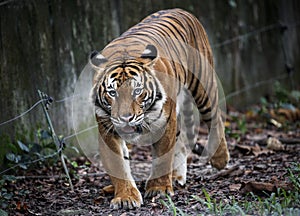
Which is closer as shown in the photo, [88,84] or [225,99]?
[88,84]

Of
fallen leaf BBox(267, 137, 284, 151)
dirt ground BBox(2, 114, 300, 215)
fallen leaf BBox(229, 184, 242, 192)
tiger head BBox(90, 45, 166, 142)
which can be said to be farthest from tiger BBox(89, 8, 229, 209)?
fallen leaf BBox(267, 137, 284, 151)

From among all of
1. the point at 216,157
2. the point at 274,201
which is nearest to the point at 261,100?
the point at 216,157

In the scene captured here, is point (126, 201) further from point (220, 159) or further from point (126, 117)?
point (220, 159)

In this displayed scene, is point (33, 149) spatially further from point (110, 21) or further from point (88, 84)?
point (110, 21)

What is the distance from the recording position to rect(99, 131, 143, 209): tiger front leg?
4.89m

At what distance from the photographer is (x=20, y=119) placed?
6008mm

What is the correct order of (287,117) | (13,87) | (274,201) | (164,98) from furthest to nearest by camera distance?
(287,117)
(13,87)
(164,98)
(274,201)

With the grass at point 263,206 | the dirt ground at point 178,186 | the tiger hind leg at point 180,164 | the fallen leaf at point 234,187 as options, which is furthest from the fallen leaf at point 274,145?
the grass at point 263,206

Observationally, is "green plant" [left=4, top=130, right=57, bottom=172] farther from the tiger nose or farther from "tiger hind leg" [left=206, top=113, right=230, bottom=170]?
"tiger hind leg" [left=206, top=113, right=230, bottom=170]

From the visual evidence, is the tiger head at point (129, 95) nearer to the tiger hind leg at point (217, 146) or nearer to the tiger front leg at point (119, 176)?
the tiger front leg at point (119, 176)

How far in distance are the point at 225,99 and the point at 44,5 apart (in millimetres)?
3672

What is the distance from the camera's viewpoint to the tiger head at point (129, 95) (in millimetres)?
4859

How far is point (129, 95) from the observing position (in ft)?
16.0

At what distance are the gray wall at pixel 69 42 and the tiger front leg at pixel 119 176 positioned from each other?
1126mm
